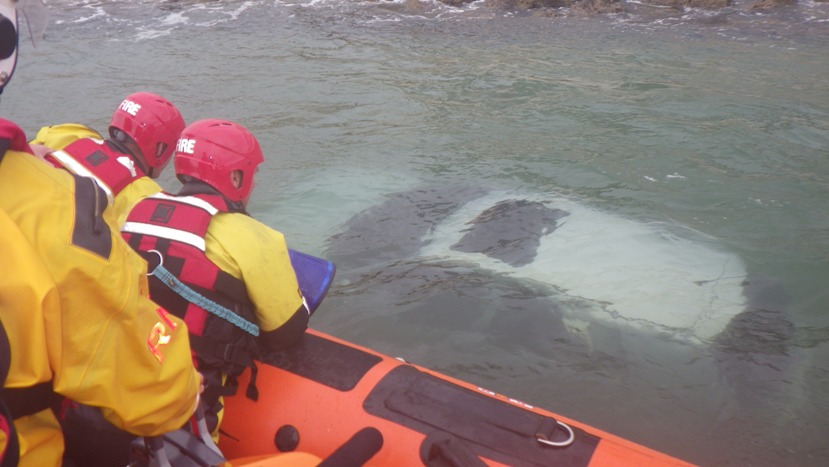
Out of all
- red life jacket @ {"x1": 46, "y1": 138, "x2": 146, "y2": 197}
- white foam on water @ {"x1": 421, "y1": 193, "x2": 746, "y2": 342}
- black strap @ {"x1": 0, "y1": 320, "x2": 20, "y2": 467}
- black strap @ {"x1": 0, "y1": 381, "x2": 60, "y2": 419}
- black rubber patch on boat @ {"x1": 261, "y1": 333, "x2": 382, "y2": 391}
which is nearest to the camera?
black strap @ {"x1": 0, "y1": 320, "x2": 20, "y2": 467}

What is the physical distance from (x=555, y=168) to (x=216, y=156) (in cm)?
579

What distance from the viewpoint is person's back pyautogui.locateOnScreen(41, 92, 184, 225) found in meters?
4.20

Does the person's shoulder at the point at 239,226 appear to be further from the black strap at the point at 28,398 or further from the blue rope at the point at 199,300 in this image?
the black strap at the point at 28,398

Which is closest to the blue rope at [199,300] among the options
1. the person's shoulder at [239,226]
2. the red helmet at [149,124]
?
the person's shoulder at [239,226]

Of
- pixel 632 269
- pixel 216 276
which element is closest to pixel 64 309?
pixel 216 276

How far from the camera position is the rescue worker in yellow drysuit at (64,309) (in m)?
1.61

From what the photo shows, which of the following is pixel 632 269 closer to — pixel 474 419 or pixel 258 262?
pixel 474 419

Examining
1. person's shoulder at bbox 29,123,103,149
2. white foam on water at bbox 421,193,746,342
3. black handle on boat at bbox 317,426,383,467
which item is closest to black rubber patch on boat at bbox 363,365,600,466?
black handle on boat at bbox 317,426,383,467

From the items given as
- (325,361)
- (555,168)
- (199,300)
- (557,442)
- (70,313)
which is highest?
(70,313)

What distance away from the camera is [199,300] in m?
3.05

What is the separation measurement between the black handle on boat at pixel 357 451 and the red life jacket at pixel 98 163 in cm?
210

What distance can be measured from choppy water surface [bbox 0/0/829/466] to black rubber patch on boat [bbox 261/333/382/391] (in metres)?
1.87

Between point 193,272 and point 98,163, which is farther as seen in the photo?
point 98,163

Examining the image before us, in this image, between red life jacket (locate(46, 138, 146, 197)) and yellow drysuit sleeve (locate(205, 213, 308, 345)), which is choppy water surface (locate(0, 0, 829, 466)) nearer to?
red life jacket (locate(46, 138, 146, 197))
